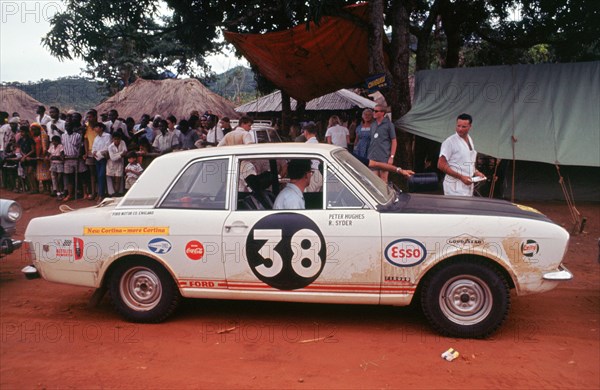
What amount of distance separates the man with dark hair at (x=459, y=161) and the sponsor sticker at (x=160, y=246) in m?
3.25

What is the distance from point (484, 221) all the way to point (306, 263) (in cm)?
151

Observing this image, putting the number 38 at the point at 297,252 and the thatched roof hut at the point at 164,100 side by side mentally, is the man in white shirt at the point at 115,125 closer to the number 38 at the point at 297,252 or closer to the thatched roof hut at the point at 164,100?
the number 38 at the point at 297,252

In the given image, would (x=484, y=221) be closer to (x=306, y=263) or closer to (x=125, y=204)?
(x=306, y=263)

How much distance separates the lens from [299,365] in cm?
393

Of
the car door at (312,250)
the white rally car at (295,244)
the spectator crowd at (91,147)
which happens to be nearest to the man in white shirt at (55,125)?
the spectator crowd at (91,147)

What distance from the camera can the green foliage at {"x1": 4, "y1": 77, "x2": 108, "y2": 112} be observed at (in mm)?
29172

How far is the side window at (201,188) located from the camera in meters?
4.74

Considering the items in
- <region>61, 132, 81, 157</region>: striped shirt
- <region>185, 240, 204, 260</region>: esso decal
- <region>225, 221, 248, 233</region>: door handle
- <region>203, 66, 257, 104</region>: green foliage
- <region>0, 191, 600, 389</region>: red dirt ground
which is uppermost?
<region>203, 66, 257, 104</region>: green foliage

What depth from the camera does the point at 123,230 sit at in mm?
4734

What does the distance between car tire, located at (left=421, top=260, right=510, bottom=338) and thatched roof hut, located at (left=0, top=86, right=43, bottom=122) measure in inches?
932

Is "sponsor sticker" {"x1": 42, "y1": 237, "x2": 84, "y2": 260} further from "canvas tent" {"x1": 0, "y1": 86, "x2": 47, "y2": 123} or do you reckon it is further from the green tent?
"canvas tent" {"x1": 0, "y1": 86, "x2": 47, "y2": 123}

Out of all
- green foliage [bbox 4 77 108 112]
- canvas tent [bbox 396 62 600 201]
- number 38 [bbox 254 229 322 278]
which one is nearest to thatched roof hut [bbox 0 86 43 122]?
green foliage [bbox 4 77 108 112]

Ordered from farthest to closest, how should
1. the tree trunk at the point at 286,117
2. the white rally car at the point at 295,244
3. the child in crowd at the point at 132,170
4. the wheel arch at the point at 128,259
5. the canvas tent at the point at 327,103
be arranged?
the canvas tent at the point at 327,103, the tree trunk at the point at 286,117, the child in crowd at the point at 132,170, the wheel arch at the point at 128,259, the white rally car at the point at 295,244

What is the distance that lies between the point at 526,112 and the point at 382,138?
320 cm
